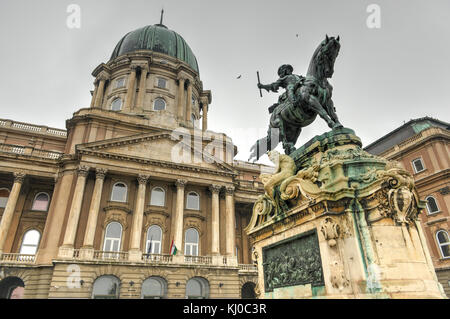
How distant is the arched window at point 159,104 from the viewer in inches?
1618

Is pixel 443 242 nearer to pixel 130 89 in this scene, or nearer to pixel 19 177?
pixel 19 177

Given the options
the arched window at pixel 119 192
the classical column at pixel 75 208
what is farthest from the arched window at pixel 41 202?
the arched window at pixel 119 192

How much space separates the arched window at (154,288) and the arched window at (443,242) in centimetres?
2207

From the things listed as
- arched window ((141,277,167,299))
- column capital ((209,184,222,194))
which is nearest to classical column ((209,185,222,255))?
column capital ((209,184,222,194))

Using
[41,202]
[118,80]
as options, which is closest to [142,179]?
[41,202]

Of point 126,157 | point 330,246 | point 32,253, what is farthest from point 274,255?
point 32,253

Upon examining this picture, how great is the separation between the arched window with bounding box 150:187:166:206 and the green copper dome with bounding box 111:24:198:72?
86.7 feet

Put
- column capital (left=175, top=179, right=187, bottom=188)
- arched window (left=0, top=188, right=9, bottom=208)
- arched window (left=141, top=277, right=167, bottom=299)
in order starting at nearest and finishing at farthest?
arched window (left=141, top=277, right=167, bottom=299) < arched window (left=0, top=188, right=9, bottom=208) < column capital (left=175, top=179, right=187, bottom=188)

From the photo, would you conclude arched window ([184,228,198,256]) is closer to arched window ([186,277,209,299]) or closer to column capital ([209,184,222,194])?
arched window ([186,277,209,299])

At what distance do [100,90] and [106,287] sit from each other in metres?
29.0

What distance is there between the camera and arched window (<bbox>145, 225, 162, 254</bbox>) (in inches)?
1029
